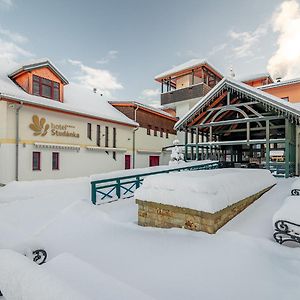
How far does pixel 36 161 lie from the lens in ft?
46.0

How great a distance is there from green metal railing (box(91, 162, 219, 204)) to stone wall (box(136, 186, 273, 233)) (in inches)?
123

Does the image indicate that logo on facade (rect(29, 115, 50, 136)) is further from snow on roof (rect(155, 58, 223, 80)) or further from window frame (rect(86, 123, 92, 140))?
snow on roof (rect(155, 58, 223, 80))

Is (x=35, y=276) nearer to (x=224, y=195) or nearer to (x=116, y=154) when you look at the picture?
(x=224, y=195)

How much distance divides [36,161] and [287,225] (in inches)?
559

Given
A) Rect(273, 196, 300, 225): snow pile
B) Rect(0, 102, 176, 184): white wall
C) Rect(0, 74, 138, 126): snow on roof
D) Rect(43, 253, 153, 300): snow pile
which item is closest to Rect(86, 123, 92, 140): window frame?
Rect(0, 102, 176, 184): white wall

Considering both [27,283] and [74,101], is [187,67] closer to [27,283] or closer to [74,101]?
[74,101]

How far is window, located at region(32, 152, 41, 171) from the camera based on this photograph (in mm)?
13805

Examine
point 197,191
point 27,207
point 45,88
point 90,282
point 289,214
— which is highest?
point 45,88

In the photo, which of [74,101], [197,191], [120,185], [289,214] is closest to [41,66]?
[74,101]

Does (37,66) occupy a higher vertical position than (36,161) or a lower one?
higher

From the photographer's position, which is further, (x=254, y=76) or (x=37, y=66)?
(x=254, y=76)

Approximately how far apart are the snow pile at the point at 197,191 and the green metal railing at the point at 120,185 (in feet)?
10.2

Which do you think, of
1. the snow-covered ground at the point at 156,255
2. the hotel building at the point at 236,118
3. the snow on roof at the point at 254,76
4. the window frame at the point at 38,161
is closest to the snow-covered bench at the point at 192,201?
the snow-covered ground at the point at 156,255

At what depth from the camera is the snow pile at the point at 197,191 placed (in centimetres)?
497
